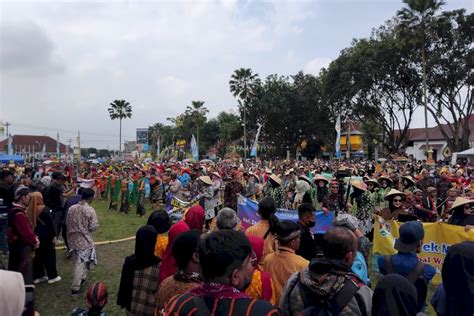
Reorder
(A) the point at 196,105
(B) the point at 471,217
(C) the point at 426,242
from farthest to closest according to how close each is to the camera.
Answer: (A) the point at 196,105 < (C) the point at 426,242 < (B) the point at 471,217

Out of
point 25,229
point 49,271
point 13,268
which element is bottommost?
point 49,271

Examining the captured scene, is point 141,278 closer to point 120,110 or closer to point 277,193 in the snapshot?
point 277,193

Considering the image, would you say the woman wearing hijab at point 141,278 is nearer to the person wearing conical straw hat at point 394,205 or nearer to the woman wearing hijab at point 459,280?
the woman wearing hijab at point 459,280

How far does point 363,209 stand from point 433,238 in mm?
1479

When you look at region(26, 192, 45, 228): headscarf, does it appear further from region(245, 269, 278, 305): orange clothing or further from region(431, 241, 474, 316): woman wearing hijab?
region(431, 241, 474, 316): woman wearing hijab

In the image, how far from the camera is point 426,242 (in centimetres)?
670

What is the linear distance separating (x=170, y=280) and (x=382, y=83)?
39979 millimetres

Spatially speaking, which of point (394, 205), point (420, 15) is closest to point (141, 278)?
point (394, 205)

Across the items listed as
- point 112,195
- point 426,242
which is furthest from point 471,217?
point 112,195

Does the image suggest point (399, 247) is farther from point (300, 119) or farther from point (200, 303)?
point (300, 119)

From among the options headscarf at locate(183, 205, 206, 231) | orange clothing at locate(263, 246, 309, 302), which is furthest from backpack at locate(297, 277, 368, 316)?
headscarf at locate(183, 205, 206, 231)

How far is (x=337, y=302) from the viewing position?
2.19 m

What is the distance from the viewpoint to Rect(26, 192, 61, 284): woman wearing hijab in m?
6.67

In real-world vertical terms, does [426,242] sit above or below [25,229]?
below
